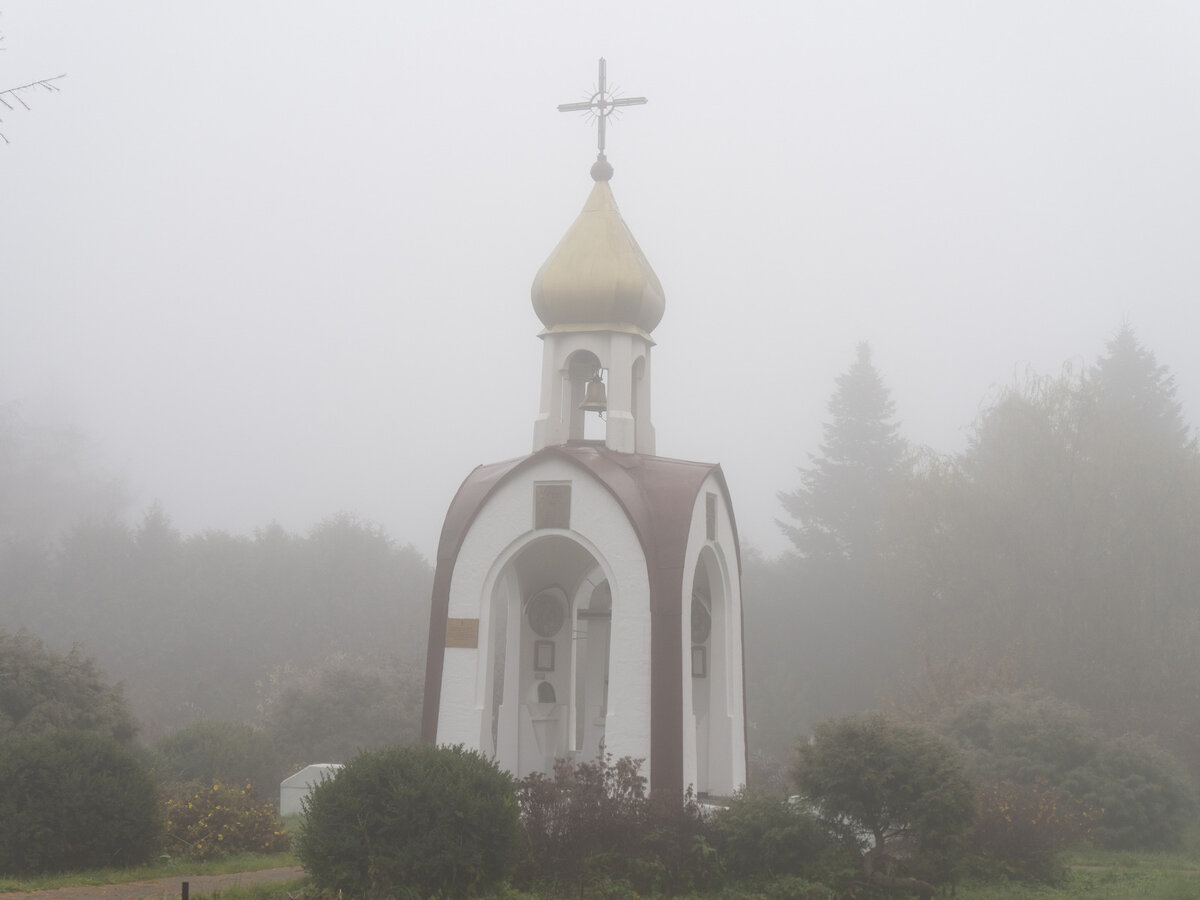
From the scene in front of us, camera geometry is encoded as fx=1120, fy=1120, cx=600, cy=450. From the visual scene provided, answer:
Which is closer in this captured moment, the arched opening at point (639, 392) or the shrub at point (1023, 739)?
the arched opening at point (639, 392)

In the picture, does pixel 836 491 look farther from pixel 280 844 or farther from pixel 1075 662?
pixel 280 844

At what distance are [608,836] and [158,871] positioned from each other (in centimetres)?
423

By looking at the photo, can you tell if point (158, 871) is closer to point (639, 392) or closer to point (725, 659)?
point (725, 659)

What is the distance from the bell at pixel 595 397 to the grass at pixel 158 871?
19.9 feet

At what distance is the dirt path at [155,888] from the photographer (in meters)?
8.83

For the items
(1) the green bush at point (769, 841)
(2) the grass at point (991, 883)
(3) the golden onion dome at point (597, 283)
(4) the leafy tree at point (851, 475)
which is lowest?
(2) the grass at point (991, 883)

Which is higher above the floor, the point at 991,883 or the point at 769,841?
the point at 769,841

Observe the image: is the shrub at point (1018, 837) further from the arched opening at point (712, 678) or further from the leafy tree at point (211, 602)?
the leafy tree at point (211, 602)

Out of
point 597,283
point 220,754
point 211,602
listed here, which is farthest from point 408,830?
point 211,602

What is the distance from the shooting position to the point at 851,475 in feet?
130

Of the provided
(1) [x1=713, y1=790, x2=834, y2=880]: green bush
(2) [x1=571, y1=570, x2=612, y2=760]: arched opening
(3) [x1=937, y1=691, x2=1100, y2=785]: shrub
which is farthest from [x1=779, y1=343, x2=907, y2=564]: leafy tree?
(1) [x1=713, y1=790, x2=834, y2=880]: green bush

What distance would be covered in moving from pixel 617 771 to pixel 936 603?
19.9 m

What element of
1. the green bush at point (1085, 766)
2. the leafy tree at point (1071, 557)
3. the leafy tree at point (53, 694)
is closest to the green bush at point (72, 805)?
the leafy tree at point (53, 694)

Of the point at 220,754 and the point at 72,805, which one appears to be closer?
the point at 72,805
